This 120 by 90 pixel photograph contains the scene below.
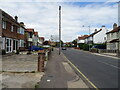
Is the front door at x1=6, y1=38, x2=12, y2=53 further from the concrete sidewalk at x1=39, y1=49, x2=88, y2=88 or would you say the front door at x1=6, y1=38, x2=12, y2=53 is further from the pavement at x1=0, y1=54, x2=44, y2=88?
the concrete sidewalk at x1=39, y1=49, x2=88, y2=88

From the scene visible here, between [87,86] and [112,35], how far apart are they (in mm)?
42458

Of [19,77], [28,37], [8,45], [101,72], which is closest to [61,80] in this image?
[19,77]

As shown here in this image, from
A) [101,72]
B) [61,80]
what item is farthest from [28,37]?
[61,80]

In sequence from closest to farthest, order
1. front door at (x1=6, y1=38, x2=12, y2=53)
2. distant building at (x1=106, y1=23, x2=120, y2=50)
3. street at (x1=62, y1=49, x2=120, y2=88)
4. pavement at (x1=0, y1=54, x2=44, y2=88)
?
pavement at (x1=0, y1=54, x2=44, y2=88), street at (x1=62, y1=49, x2=120, y2=88), front door at (x1=6, y1=38, x2=12, y2=53), distant building at (x1=106, y1=23, x2=120, y2=50)

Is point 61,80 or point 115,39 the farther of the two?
point 115,39

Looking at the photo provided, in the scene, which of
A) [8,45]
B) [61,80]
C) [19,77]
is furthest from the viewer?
[8,45]

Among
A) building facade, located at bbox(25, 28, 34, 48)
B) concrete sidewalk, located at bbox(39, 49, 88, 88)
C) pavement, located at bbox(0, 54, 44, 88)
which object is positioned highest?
building facade, located at bbox(25, 28, 34, 48)

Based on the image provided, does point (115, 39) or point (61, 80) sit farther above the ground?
point (115, 39)

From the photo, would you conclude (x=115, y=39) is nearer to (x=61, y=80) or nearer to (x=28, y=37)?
(x=28, y=37)

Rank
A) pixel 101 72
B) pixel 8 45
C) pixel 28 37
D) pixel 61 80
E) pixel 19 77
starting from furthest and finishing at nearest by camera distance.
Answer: pixel 28 37 → pixel 8 45 → pixel 101 72 → pixel 19 77 → pixel 61 80

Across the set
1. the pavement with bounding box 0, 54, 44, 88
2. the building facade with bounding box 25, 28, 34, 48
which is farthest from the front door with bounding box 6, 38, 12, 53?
the building facade with bounding box 25, 28, 34, 48

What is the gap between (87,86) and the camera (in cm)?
692

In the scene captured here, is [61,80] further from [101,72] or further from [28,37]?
[28,37]

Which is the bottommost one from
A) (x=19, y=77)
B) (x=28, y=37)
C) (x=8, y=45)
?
(x=19, y=77)
